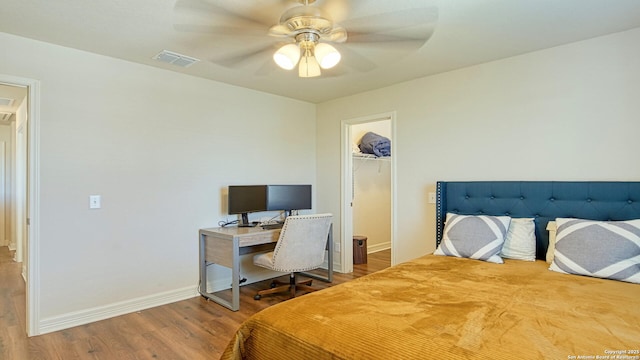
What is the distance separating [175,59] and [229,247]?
68.9 inches

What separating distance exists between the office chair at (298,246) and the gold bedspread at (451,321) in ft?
4.29

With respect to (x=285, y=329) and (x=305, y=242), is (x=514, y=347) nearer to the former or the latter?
(x=285, y=329)

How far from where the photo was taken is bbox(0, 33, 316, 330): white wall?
9.20 ft

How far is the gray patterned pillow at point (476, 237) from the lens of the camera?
2.65 metres

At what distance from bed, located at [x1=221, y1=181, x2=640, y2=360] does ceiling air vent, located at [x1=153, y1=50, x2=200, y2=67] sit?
7.68 feet

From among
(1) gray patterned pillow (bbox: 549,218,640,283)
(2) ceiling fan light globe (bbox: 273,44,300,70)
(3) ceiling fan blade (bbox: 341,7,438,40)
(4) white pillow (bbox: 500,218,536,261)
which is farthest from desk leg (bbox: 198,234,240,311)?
(1) gray patterned pillow (bbox: 549,218,640,283)

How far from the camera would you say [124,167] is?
3.16 meters

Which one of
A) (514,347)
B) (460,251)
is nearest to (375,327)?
(514,347)

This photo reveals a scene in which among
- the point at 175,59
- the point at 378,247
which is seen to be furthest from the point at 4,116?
the point at 378,247

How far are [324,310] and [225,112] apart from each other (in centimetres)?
285

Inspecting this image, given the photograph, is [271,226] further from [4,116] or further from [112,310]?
[4,116]

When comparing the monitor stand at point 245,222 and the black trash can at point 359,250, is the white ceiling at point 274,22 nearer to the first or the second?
the monitor stand at point 245,222

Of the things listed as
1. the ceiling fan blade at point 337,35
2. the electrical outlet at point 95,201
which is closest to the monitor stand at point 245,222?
the electrical outlet at point 95,201

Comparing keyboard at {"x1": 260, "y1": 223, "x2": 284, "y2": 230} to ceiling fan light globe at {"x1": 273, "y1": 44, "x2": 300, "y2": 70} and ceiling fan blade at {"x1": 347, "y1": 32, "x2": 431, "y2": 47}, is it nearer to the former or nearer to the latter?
ceiling fan light globe at {"x1": 273, "y1": 44, "x2": 300, "y2": 70}
